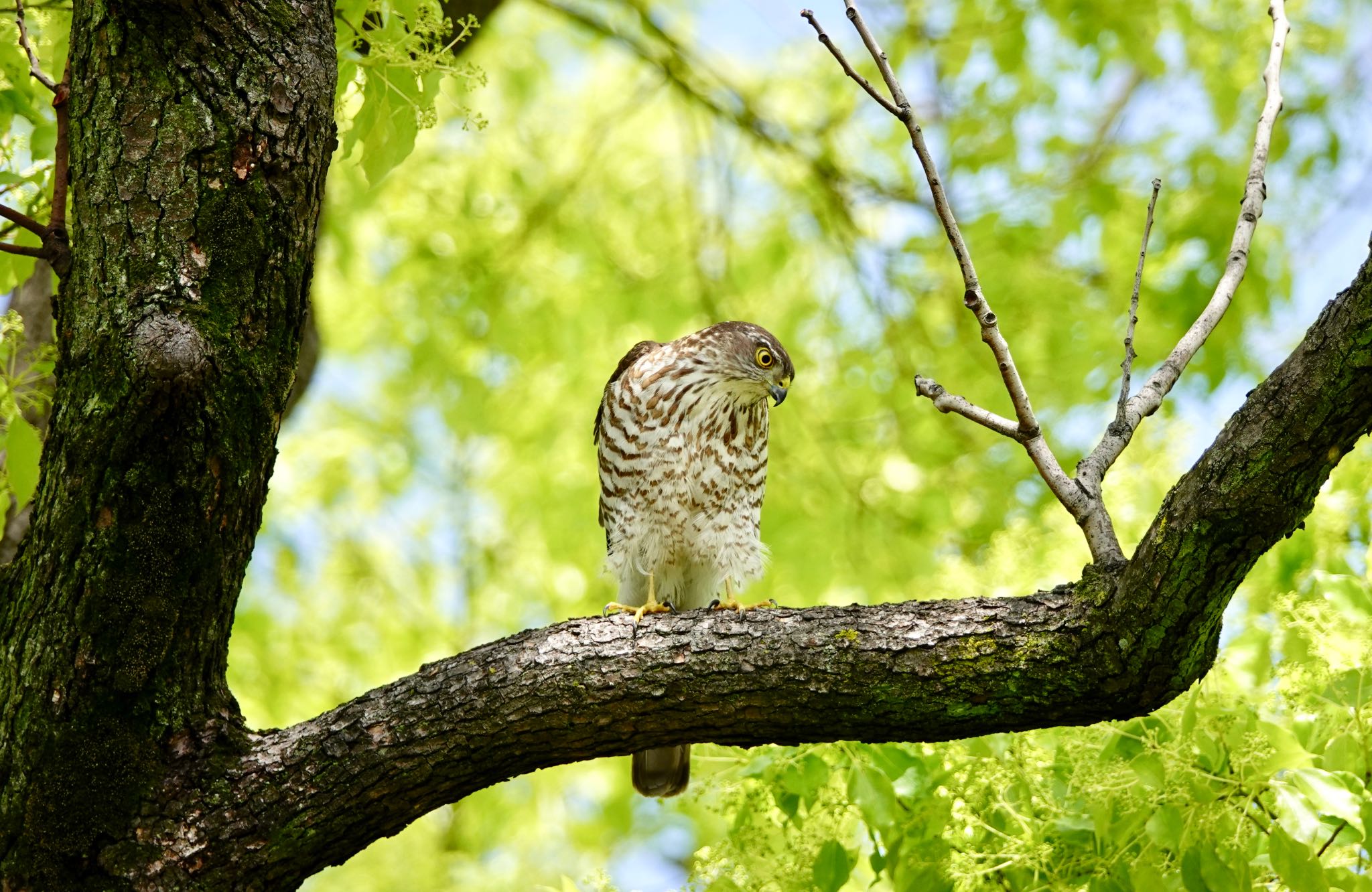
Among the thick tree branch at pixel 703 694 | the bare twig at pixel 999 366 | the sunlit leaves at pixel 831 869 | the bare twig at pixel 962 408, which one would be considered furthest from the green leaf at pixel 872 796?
the bare twig at pixel 962 408

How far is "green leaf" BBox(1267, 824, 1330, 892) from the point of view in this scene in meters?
2.45

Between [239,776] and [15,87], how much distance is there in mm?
1756

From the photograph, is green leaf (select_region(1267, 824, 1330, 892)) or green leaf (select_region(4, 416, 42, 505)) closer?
green leaf (select_region(1267, 824, 1330, 892))

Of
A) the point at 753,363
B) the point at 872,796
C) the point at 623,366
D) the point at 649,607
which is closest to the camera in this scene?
the point at 872,796

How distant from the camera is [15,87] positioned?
3.19 m

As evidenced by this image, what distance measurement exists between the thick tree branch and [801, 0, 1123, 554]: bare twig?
145 mm

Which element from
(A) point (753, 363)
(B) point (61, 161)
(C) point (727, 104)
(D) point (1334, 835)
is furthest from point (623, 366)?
(D) point (1334, 835)

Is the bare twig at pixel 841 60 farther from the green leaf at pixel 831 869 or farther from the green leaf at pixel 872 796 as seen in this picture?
the green leaf at pixel 831 869

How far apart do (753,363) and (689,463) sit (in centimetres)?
41

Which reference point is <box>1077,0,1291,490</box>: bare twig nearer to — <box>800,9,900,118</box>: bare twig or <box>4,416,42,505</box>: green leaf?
<box>800,9,900,118</box>: bare twig

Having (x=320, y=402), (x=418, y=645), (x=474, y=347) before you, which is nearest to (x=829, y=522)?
(x=474, y=347)

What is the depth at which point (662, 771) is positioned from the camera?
4.41 m

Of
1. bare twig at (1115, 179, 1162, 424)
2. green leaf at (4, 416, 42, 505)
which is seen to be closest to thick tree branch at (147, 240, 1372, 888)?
bare twig at (1115, 179, 1162, 424)

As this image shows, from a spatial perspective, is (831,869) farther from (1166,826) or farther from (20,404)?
(20,404)
